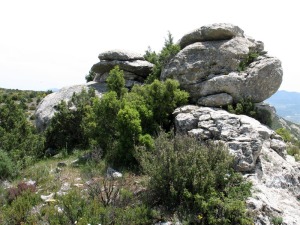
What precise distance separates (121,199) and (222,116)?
18.6ft

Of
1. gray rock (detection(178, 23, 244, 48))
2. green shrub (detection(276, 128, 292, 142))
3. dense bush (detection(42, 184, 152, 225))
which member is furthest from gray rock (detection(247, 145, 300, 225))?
gray rock (detection(178, 23, 244, 48))

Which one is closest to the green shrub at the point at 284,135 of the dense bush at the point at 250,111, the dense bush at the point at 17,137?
the dense bush at the point at 250,111

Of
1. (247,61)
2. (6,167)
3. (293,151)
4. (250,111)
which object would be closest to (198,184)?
(250,111)

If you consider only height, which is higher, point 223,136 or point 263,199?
point 223,136

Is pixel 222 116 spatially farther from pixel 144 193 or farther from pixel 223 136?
pixel 144 193

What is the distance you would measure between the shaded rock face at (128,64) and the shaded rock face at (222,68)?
3.14 m

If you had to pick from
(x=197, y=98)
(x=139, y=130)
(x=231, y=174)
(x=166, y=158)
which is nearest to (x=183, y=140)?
(x=166, y=158)

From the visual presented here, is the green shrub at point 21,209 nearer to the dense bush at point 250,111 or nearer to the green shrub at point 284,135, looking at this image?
the dense bush at point 250,111

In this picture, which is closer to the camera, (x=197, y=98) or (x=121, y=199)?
(x=121, y=199)

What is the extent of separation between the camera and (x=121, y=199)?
31.3 ft

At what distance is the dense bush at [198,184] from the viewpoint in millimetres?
8695

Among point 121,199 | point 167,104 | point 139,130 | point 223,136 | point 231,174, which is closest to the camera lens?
point 121,199

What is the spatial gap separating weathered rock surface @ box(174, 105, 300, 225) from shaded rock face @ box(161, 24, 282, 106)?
2.35m

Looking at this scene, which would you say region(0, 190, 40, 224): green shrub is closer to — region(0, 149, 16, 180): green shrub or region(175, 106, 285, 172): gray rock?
region(0, 149, 16, 180): green shrub
